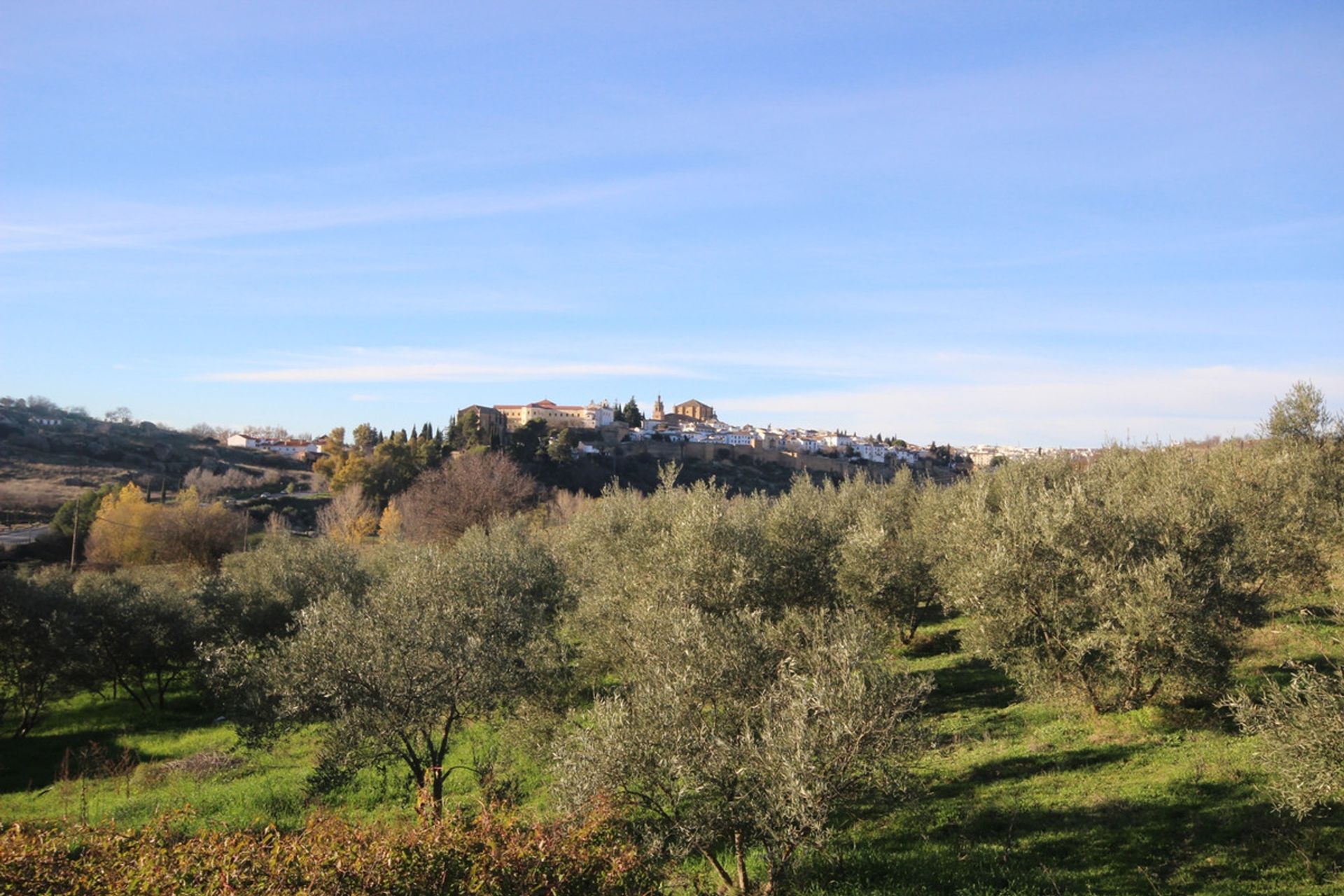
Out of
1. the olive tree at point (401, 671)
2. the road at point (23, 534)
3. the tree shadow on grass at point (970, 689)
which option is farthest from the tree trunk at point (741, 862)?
the road at point (23, 534)

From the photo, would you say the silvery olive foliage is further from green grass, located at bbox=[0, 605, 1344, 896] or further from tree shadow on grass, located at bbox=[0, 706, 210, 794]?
tree shadow on grass, located at bbox=[0, 706, 210, 794]

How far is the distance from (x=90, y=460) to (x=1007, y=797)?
10490 centimetres

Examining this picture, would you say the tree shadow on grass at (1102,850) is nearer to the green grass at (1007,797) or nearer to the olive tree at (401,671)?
the green grass at (1007,797)

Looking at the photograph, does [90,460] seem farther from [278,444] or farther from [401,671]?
[401,671]

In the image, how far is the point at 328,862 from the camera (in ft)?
24.0

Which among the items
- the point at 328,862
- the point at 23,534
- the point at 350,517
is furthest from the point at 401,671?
the point at 23,534

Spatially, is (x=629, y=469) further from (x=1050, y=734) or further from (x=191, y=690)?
(x=1050, y=734)

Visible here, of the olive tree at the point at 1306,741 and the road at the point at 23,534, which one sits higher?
the olive tree at the point at 1306,741

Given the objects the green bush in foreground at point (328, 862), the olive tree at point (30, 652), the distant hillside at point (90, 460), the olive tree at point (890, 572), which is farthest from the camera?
the distant hillside at point (90, 460)

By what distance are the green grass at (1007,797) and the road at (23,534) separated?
3821 centimetres

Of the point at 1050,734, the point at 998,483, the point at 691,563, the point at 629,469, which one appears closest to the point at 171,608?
the point at 691,563

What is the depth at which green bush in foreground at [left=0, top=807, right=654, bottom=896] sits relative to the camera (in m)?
7.01

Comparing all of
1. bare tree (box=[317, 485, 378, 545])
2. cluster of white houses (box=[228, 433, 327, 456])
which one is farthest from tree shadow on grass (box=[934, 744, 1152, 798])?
cluster of white houses (box=[228, 433, 327, 456])

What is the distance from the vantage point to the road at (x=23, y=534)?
174 feet
